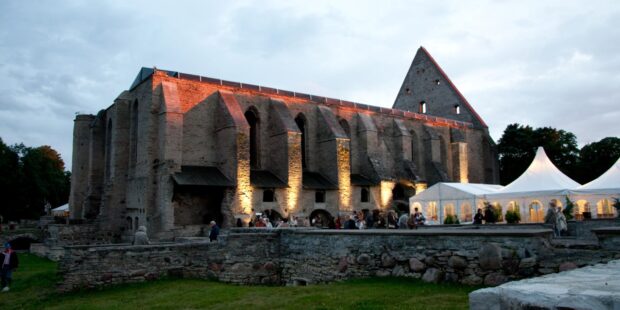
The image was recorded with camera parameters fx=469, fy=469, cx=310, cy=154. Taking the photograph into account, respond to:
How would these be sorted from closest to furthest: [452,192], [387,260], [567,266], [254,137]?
[567,266] < [387,260] < [452,192] < [254,137]

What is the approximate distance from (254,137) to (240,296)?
20.3 meters

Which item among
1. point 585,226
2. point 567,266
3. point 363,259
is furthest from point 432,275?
point 585,226

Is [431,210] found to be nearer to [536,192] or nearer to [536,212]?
[536,212]

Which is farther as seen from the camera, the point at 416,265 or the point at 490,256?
the point at 416,265

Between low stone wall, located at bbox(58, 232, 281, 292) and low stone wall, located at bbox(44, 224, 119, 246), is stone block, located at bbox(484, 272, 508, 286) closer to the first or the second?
low stone wall, located at bbox(58, 232, 281, 292)

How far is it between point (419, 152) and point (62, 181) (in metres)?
40.4

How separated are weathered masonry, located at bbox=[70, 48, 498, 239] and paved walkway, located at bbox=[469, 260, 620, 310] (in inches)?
850

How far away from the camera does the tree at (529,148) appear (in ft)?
152

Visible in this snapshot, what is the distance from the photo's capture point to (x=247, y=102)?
96.9 ft

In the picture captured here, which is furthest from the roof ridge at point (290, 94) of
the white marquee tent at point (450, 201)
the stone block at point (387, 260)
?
the stone block at point (387, 260)

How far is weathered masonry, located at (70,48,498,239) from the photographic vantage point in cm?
2541

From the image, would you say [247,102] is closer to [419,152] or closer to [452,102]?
[419,152]

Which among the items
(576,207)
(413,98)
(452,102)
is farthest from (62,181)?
(576,207)

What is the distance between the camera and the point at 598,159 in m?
44.7
